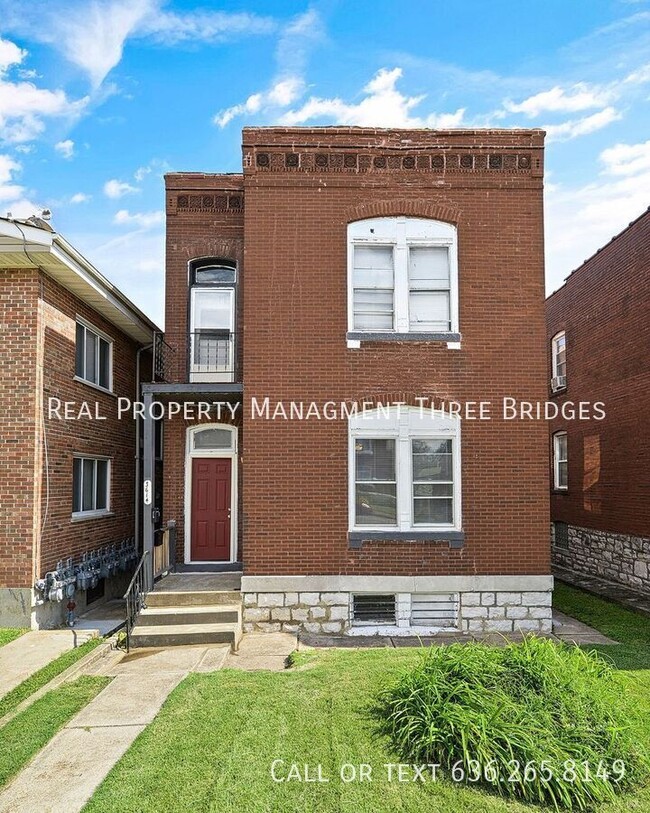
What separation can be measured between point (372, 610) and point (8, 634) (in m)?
5.67

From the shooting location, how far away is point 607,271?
1505cm

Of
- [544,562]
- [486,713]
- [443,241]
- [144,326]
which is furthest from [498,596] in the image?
[144,326]

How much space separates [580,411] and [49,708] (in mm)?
14556

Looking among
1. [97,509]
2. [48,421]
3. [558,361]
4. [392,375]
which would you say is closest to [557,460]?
[558,361]

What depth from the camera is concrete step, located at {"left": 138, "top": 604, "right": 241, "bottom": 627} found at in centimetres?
910

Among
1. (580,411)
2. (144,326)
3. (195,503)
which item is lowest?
(195,503)

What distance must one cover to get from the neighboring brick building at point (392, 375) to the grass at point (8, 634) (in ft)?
11.7

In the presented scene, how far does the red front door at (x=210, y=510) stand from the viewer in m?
11.8

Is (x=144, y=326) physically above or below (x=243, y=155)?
below

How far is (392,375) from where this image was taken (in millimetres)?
9891

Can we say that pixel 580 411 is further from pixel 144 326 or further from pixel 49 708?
pixel 49 708

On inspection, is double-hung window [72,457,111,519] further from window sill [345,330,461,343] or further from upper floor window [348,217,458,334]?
upper floor window [348,217,458,334]

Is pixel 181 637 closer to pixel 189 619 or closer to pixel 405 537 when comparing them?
pixel 189 619

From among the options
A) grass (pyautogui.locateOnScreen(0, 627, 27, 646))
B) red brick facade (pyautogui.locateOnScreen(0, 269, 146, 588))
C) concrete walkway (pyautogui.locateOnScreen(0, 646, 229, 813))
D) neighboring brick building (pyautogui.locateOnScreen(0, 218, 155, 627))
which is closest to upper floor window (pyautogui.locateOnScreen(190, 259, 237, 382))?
neighboring brick building (pyautogui.locateOnScreen(0, 218, 155, 627))
